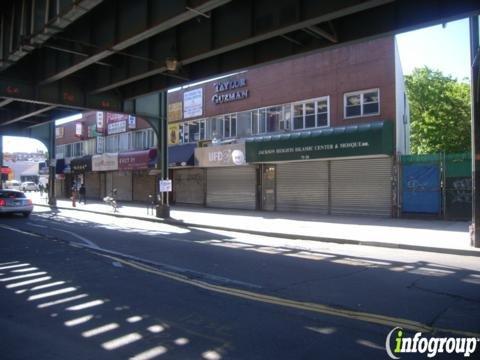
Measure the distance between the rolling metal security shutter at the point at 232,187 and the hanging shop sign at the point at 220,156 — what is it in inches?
40.2

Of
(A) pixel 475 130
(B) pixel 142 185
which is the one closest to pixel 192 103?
(B) pixel 142 185

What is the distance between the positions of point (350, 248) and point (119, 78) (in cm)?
1128

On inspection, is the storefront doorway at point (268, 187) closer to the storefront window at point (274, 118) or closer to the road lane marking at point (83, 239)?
the storefront window at point (274, 118)

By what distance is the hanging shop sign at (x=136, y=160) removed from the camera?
3262 centimetres

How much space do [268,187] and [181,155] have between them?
7.26 meters

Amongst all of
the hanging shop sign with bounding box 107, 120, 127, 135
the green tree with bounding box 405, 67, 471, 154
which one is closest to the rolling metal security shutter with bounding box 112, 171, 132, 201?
the hanging shop sign with bounding box 107, 120, 127, 135

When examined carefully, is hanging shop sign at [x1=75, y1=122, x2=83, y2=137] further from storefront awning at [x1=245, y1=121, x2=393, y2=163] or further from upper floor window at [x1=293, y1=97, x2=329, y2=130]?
upper floor window at [x1=293, y1=97, x2=329, y2=130]

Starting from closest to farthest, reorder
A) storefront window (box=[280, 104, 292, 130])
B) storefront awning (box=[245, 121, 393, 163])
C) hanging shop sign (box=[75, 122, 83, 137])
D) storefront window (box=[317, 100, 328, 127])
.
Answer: storefront awning (box=[245, 121, 393, 163])
storefront window (box=[317, 100, 328, 127])
storefront window (box=[280, 104, 292, 130])
hanging shop sign (box=[75, 122, 83, 137])

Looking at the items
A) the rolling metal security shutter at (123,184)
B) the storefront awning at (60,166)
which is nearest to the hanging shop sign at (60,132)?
the storefront awning at (60,166)

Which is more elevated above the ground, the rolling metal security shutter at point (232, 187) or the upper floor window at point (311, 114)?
the upper floor window at point (311, 114)

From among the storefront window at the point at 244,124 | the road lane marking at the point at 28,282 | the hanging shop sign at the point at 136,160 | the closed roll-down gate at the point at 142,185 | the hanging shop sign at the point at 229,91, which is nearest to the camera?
the road lane marking at the point at 28,282

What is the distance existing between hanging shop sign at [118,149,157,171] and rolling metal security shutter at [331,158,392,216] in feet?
47.7

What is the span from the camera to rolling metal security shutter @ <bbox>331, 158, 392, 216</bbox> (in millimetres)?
21453

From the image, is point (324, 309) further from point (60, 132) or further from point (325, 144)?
point (60, 132)
